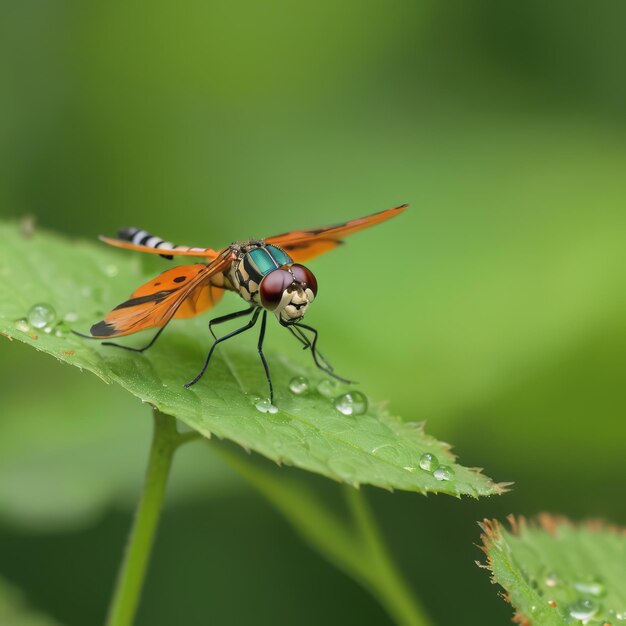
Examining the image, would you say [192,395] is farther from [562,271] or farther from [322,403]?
[562,271]

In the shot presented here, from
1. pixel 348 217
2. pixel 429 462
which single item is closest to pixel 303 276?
pixel 429 462

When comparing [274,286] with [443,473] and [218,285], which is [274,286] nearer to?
[218,285]

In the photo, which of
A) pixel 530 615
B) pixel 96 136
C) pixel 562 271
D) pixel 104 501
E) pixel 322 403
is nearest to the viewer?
pixel 530 615

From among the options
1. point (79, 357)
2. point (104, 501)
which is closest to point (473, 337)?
point (104, 501)

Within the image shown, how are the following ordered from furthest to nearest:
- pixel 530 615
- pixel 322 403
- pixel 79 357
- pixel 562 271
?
1. pixel 562 271
2. pixel 322 403
3. pixel 79 357
4. pixel 530 615

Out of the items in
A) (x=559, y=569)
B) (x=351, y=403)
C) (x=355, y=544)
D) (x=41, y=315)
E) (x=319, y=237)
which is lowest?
(x=355, y=544)

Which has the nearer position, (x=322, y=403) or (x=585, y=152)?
(x=322, y=403)
